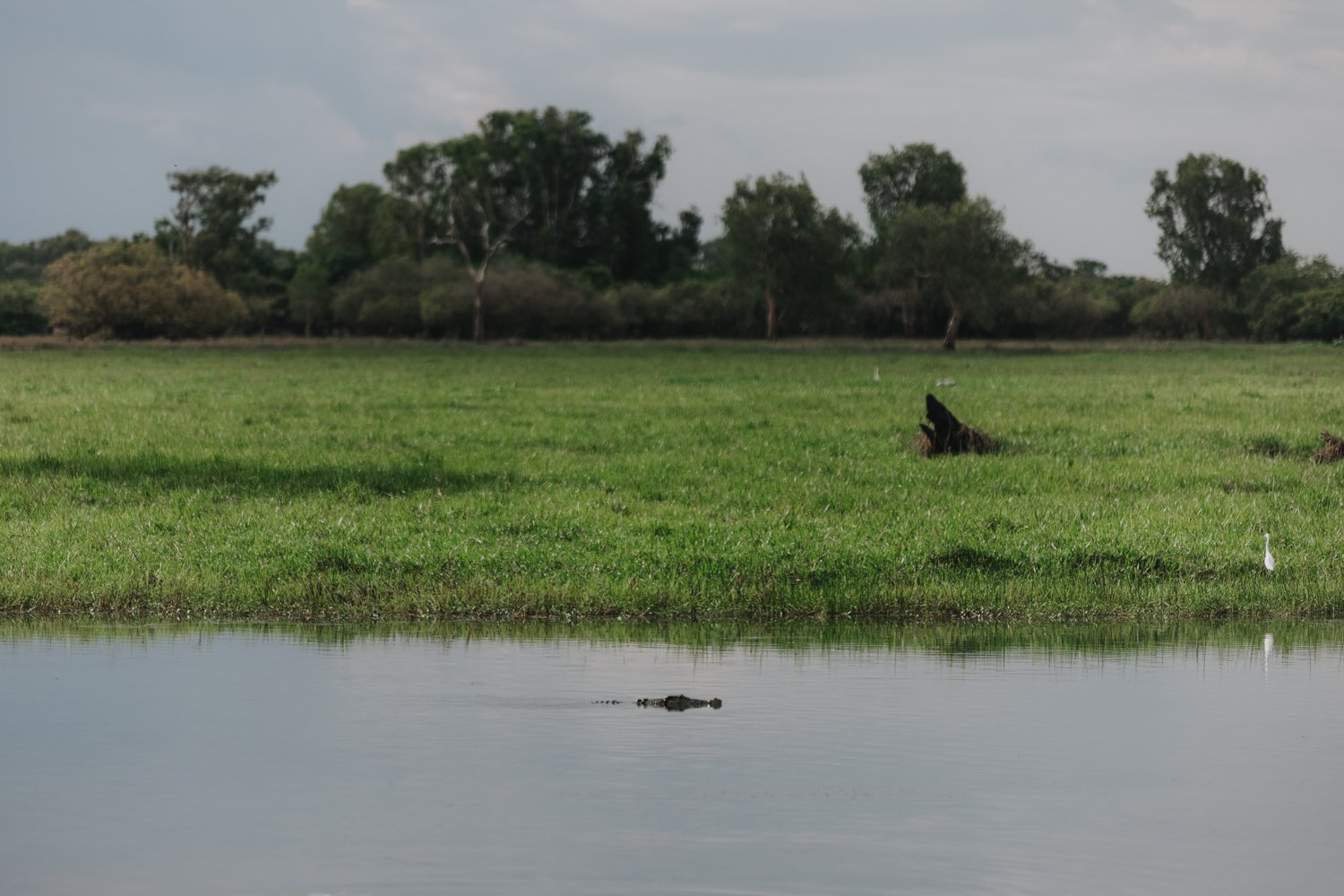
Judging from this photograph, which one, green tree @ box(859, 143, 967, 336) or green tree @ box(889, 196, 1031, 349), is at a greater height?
green tree @ box(859, 143, 967, 336)

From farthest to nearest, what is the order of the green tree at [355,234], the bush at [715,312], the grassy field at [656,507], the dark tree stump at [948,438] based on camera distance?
the green tree at [355,234] → the bush at [715,312] → the dark tree stump at [948,438] → the grassy field at [656,507]

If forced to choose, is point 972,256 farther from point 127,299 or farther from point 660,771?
point 660,771

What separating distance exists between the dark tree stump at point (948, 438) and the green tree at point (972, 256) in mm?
77528

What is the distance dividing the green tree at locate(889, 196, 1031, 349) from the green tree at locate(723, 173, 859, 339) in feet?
29.4

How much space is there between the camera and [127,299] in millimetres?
101562

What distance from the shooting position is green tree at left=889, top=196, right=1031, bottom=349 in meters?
107

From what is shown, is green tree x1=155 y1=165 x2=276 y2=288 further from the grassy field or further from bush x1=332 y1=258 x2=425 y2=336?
the grassy field

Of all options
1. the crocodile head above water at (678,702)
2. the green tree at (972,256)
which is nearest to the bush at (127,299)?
the green tree at (972,256)

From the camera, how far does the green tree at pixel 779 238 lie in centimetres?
11475

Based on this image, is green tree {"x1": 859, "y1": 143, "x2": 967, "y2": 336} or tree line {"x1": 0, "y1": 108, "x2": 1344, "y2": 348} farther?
green tree {"x1": 859, "y1": 143, "x2": 967, "y2": 336}

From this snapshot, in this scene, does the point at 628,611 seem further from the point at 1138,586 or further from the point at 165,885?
the point at 165,885

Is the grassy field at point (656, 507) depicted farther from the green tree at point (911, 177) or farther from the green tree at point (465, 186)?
the green tree at point (911, 177)

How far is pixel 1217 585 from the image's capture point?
19.3 meters

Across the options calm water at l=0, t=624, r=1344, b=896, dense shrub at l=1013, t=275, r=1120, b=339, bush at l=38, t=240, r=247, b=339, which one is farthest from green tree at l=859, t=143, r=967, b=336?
calm water at l=0, t=624, r=1344, b=896
